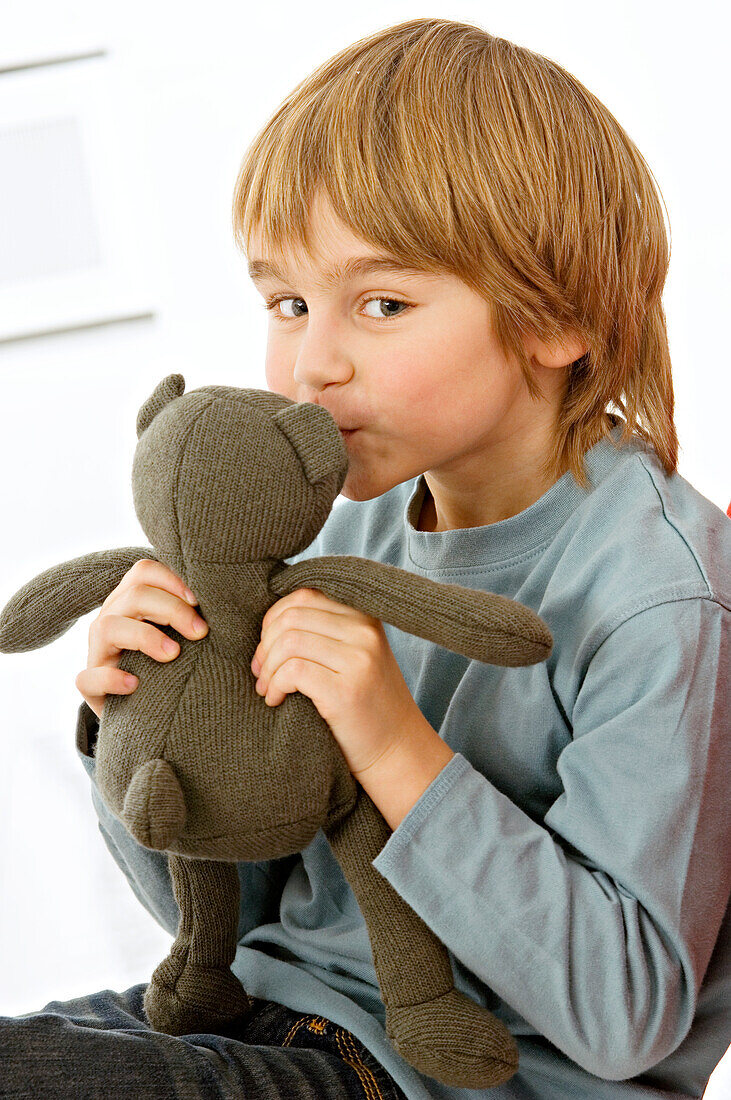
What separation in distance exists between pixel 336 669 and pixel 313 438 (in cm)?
13

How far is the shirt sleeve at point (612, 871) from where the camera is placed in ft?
2.02

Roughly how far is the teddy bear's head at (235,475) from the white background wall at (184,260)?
37.5 inches

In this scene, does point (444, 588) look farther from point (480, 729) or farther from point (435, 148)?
point (435, 148)

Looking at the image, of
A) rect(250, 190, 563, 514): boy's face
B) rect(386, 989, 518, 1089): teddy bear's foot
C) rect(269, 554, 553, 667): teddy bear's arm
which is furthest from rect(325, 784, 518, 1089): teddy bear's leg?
rect(250, 190, 563, 514): boy's face

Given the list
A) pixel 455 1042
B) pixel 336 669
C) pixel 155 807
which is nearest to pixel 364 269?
pixel 336 669

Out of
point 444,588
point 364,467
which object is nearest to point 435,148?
point 364,467

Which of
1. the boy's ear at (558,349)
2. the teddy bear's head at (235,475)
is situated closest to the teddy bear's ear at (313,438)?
the teddy bear's head at (235,475)

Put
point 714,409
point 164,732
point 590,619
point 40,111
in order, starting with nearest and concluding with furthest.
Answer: point 164,732, point 590,619, point 714,409, point 40,111

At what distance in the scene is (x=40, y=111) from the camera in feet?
5.57

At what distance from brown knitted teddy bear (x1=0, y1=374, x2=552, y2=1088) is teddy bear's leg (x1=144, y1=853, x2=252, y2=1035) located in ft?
0.33

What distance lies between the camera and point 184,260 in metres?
1.74

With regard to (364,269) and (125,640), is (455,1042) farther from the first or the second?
(364,269)

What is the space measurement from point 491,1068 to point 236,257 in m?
1.39

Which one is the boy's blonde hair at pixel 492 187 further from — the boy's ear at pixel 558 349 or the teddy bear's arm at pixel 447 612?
the teddy bear's arm at pixel 447 612
